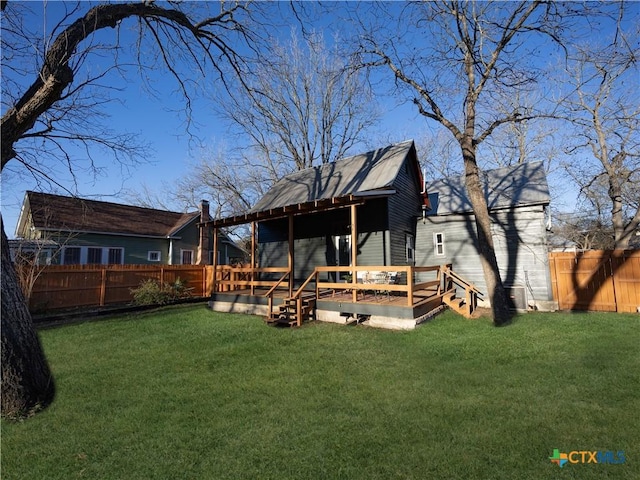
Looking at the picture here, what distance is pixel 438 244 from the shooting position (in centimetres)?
1401

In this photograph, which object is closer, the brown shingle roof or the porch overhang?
the porch overhang

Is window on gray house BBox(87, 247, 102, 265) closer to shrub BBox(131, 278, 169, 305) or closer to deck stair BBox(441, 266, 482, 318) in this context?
shrub BBox(131, 278, 169, 305)

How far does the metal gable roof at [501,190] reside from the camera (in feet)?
41.3

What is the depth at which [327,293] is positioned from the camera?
37.9 ft

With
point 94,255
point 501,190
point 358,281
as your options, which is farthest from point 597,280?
point 94,255

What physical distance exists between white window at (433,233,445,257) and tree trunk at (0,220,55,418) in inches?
514

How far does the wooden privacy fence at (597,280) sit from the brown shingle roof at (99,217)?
62.5ft

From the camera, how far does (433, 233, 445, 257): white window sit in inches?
547

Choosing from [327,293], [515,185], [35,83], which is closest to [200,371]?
[35,83]

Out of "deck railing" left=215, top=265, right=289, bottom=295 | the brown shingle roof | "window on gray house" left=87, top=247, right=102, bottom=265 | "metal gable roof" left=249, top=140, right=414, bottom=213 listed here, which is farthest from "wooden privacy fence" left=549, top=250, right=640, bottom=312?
"window on gray house" left=87, top=247, right=102, bottom=265

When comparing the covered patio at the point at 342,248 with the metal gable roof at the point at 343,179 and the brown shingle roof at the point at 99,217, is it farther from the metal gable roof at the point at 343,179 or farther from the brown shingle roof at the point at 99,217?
the brown shingle roof at the point at 99,217

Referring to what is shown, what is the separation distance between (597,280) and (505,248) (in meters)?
2.89

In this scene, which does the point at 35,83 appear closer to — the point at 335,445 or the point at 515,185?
the point at 335,445

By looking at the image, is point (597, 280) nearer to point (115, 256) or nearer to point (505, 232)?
point (505, 232)
